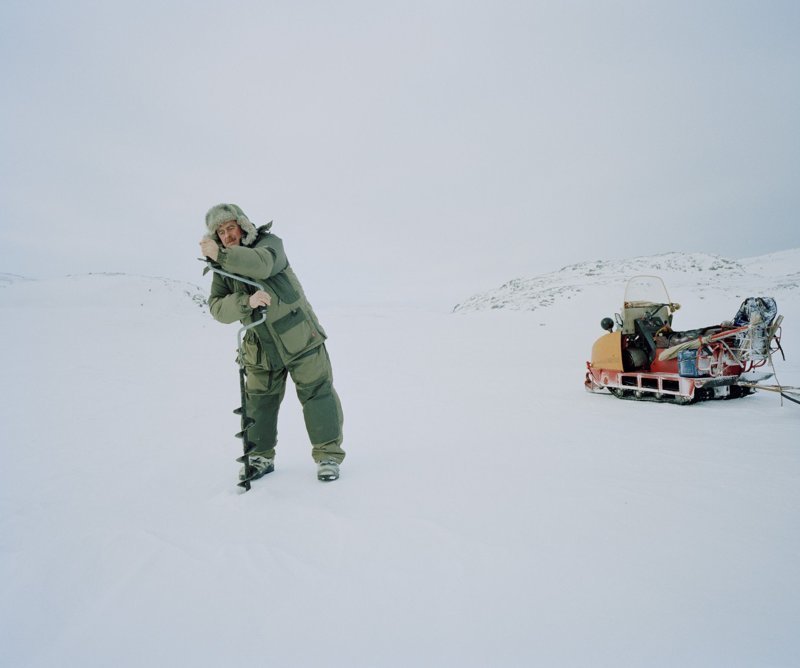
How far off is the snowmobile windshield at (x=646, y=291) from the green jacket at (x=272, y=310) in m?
5.03

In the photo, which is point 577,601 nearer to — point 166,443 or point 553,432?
point 553,432

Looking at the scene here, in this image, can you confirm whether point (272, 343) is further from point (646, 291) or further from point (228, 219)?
point (646, 291)

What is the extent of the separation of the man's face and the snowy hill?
45.4 feet

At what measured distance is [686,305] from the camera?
12969 mm

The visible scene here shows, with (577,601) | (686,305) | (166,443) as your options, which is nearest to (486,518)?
(577,601)

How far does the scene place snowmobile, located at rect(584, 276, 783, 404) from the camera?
4.69 metres

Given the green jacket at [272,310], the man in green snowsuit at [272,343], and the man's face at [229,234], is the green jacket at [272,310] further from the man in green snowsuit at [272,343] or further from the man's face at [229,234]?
the man's face at [229,234]

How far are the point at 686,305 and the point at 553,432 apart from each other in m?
11.9

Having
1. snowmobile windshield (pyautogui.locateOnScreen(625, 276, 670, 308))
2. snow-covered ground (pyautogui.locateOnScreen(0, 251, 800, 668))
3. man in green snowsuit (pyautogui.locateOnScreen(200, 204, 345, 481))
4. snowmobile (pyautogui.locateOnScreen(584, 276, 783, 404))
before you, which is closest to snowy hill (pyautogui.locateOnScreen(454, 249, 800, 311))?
snowmobile windshield (pyautogui.locateOnScreen(625, 276, 670, 308))

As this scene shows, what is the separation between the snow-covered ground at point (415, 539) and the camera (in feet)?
4.59

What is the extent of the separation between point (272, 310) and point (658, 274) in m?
20.2

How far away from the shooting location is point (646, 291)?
6.10 metres

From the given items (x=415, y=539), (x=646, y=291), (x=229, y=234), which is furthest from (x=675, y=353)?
(x=229, y=234)

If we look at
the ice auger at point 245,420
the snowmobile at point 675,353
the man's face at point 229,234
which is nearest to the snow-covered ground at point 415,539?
the ice auger at point 245,420
